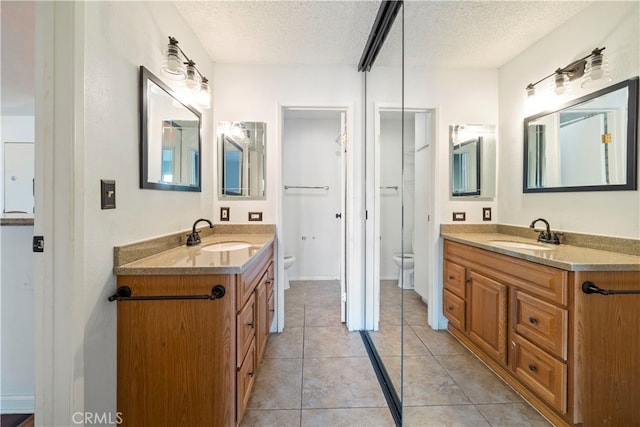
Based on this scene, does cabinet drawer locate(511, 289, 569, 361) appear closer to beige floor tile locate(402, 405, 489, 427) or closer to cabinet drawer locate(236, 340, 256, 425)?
beige floor tile locate(402, 405, 489, 427)

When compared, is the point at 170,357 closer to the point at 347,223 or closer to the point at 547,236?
the point at 347,223

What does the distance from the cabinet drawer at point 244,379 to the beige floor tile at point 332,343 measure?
63cm

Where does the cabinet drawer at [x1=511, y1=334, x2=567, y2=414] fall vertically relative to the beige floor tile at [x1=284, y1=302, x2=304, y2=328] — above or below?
above

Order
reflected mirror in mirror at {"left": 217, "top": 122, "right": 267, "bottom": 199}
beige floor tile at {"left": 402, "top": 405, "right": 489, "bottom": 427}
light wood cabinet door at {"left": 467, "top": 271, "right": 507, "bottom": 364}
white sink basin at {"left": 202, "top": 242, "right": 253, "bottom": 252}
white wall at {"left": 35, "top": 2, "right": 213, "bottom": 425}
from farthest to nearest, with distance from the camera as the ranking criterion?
reflected mirror in mirror at {"left": 217, "top": 122, "right": 267, "bottom": 199}, white sink basin at {"left": 202, "top": 242, "right": 253, "bottom": 252}, light wood cabinet door at {"left": 467, "top": 271, "right": 507, "bottom": 364}, beige floor tile at {"left": 402, "top": 405, "right": 489, "bottom": 427}, white wall at {"left": 35, "top": 2, "right": 213, "bottom": 425}

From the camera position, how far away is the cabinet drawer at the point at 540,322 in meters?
1.21

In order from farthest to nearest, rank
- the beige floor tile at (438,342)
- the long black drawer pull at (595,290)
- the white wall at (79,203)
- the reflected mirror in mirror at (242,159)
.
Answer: the reflected mirror in mirror at (242,159) < the beige floor tile at (438,342) < the long black drawer pull at (595,290) < the white wall at (79,203)

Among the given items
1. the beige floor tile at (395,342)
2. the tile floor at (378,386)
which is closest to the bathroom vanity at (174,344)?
the tile floor at (378,386)

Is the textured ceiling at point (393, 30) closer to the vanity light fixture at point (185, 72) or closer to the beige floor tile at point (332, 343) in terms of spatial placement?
the vanity light fixture at point (185, 72)

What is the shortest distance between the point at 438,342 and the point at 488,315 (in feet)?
1.18

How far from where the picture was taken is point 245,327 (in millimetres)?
1327

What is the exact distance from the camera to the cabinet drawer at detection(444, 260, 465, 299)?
1903mm

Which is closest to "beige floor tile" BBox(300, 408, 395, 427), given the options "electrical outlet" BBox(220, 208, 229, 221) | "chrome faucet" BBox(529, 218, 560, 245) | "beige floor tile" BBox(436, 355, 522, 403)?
"beige floor tile" BBox(436, 355, 522, 403)

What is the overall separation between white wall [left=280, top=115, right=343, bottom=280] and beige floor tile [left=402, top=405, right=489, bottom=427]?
242cm

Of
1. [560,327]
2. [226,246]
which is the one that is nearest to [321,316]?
[226,246]
